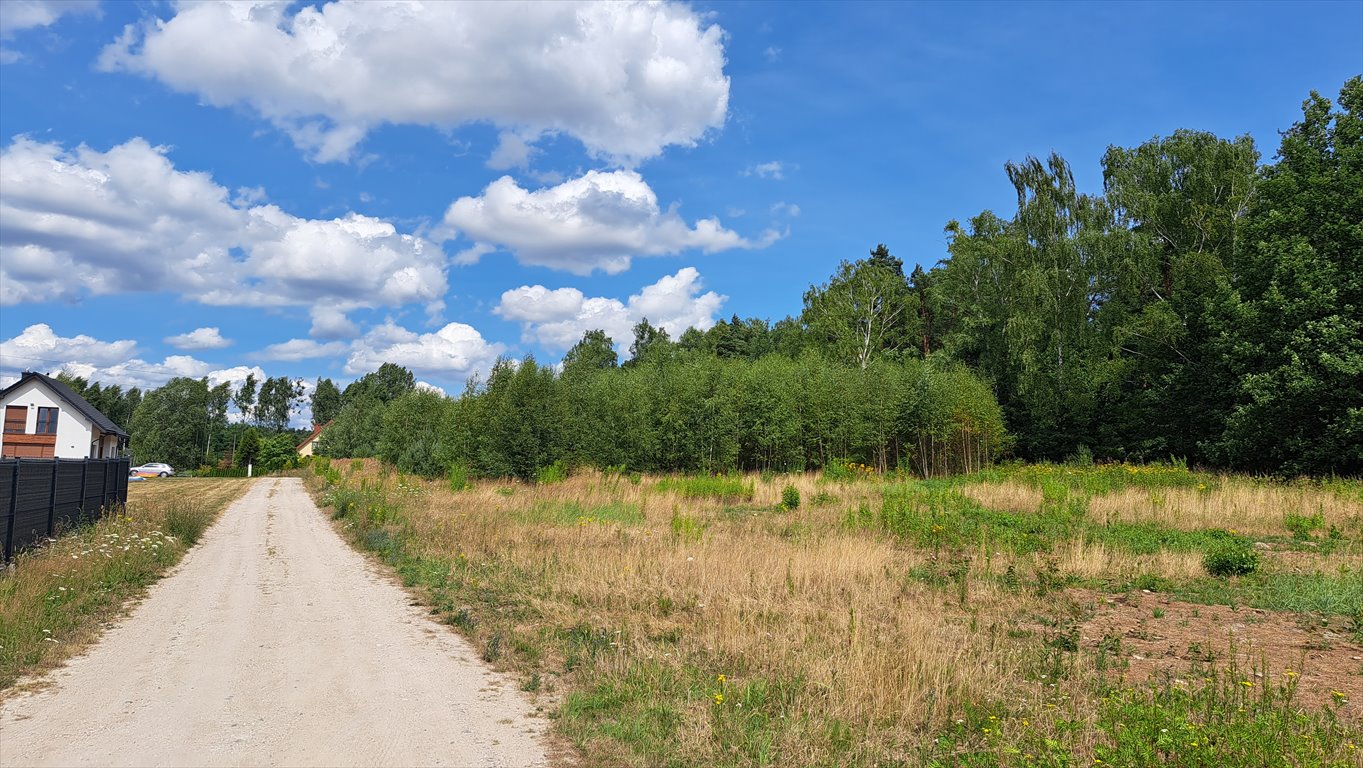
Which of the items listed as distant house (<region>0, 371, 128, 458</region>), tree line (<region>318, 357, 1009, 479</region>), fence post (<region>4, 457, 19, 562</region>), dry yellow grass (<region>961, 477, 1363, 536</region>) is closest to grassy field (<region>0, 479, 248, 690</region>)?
fence post (<region>4, 457, 19, 562</region>)

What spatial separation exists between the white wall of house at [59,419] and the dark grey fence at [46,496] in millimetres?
46228

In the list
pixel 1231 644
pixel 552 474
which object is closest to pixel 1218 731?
pixel 1231 644

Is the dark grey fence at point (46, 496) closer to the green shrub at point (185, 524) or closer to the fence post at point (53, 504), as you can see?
the fence post at point (53, 504)

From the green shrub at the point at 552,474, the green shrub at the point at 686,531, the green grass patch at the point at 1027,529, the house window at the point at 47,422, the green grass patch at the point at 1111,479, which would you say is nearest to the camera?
the green grass patch at the point at 1027,529

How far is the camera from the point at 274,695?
595 cm

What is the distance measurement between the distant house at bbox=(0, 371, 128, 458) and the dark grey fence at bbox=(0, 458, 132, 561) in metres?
44.1

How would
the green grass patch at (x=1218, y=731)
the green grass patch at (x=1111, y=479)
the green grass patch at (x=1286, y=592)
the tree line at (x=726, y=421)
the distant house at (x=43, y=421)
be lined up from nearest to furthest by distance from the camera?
the green grass patch at (x=1218, y=731)
the green grass patch at (x=1286, y=592)
the green grass patch at (x=1111, y=479)
the tree line at (x=726, y=421)
the distant house at (x=43, y=421)

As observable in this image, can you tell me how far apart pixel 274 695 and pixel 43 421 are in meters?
62.4

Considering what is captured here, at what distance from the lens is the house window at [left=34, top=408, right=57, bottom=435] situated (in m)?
51.9

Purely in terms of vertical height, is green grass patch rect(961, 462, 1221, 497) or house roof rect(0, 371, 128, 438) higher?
house roof rect(0, 371, 128, 438)

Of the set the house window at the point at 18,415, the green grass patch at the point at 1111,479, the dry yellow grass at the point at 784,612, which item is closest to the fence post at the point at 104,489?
the dry yellow grass at the point at 784,612

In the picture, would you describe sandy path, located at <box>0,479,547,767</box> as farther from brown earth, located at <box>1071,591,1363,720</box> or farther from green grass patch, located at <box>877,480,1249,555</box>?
green grass patch, located at <box>877,480,1249,555</box>

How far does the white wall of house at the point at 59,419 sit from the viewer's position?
51.5 meters

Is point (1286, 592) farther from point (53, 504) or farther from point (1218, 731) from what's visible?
point (53, 504)
